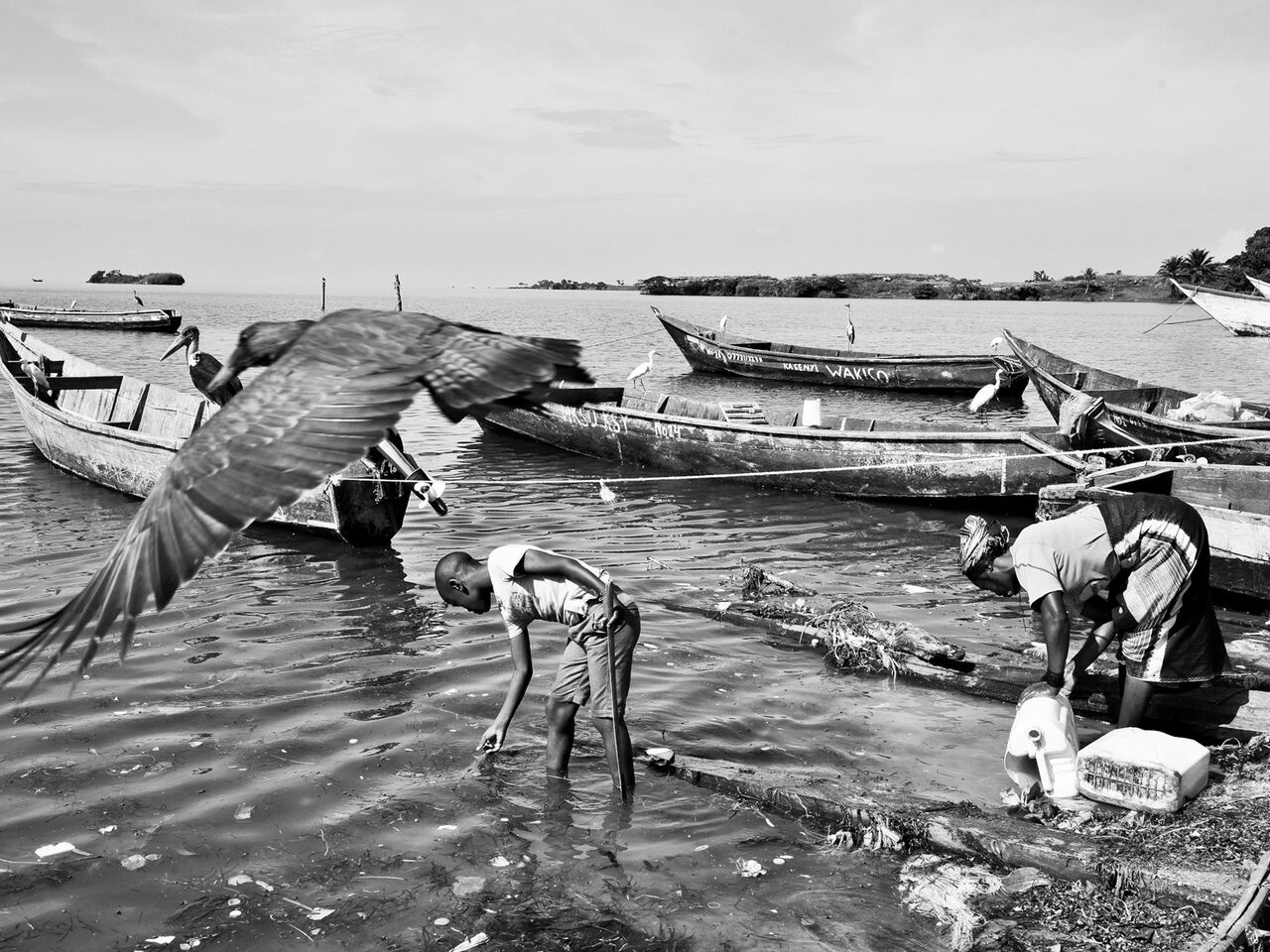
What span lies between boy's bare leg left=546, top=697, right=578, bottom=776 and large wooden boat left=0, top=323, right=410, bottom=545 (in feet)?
15.9

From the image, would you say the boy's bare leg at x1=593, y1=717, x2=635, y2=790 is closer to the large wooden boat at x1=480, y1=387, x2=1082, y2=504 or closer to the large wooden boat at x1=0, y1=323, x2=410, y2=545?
the large wooden boat at x1=0, y1=323, x2=410, y2=545

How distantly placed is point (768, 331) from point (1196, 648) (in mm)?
59874

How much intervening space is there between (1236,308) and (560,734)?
106 ft

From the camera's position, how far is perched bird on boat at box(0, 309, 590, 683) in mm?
2885

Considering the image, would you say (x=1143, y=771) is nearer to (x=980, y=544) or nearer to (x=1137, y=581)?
(x=1137, y=581)

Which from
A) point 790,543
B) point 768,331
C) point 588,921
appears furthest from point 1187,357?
point 588,921

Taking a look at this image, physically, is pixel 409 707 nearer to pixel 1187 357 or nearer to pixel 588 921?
pixel 588 921

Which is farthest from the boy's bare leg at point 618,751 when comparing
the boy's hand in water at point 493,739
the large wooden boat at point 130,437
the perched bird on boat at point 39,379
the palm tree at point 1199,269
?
the palm tree at point 1199,269

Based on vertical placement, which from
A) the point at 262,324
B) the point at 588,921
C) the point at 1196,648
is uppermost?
the point at 262,324

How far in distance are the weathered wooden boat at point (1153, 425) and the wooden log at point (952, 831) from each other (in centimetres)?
633

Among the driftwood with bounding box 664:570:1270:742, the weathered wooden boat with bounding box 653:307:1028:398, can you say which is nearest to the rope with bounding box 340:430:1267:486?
the driftwood with bounding box 664:570:1270:742

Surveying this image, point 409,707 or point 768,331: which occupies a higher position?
point 768,331

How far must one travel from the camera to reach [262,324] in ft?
13.0

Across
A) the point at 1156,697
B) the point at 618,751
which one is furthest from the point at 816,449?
the point at 618,751
